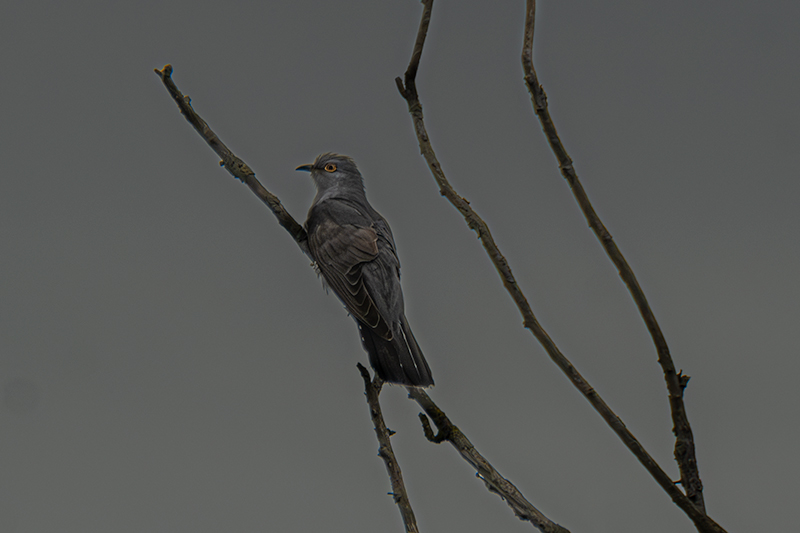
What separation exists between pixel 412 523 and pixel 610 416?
62 centimetres

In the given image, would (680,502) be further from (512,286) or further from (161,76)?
(161,76)

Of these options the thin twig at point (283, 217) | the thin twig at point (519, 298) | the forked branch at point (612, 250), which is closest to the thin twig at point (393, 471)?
the thin twig at point (283, 217)

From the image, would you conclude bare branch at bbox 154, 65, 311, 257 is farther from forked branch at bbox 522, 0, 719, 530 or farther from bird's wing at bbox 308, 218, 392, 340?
forked branch at bbox 522, 0, 719, 530

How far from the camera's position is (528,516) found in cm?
175

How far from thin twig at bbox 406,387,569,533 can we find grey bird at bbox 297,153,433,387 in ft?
0.84

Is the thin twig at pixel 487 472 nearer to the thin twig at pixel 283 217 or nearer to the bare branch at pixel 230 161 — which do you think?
the thin twig at pixel 283 217

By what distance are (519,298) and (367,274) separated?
3.62 feet

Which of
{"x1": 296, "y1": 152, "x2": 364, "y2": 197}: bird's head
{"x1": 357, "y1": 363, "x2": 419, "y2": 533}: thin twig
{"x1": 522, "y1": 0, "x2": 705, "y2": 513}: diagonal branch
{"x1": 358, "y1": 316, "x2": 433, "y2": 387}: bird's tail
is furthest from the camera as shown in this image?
{"x1": 296, "y1": 152, "x2": 364, "y2": 197}: bird's head

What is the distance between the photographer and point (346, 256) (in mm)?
2721

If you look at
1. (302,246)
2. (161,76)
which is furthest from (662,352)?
(161,76)

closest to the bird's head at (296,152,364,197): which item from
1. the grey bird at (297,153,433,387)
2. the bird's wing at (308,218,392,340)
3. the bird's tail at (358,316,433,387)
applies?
the grey bird at (297,153,433,387)

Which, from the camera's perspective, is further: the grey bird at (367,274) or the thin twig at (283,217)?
the grey bird at (367,274)

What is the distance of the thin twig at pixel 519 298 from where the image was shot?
5.32 feet

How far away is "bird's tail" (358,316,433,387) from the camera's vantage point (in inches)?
88.7
